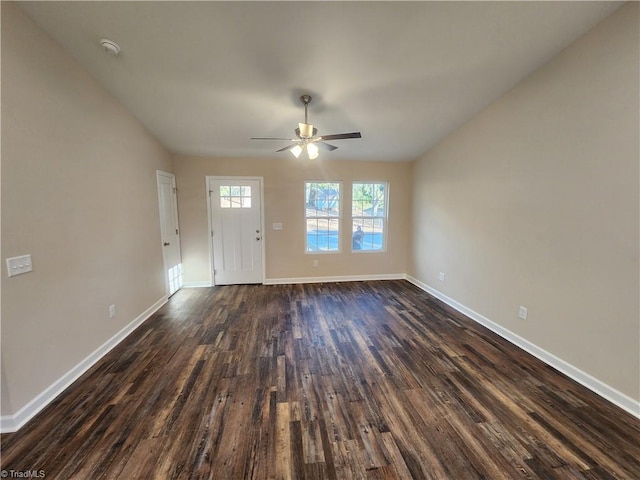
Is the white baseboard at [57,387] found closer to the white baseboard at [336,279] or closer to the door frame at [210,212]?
the door frame at [210,212]

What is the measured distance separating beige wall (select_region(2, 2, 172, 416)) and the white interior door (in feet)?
2.67

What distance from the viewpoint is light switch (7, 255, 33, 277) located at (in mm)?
1685

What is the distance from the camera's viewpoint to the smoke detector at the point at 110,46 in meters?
2.07

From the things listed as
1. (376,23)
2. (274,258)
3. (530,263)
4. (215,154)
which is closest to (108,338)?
(274,258)

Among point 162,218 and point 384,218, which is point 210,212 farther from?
point 384,218

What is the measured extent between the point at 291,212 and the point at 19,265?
354 centimetres

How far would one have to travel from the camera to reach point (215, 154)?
4.44m

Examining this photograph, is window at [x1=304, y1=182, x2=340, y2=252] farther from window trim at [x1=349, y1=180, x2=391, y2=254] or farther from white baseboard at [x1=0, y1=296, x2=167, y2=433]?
white baseboard at [x1=0, y1=296, x2=167, y2=433]

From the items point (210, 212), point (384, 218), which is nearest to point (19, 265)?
point (210, 212)

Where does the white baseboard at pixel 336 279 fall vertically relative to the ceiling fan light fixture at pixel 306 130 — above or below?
below

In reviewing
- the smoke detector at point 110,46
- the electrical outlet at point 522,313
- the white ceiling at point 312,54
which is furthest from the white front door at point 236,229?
the electrical outlet at point 522,313

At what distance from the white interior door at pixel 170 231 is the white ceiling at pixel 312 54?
0.99 metres

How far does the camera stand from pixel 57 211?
206cm

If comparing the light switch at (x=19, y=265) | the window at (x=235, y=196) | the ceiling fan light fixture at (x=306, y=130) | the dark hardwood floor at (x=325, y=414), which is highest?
the ceiling fan light fixture at (x=306, y=130)
